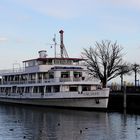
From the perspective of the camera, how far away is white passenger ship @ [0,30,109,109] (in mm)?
56500

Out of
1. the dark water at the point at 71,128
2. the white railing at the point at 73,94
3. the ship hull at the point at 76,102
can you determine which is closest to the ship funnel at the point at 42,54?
the white railing at the point at 73,94

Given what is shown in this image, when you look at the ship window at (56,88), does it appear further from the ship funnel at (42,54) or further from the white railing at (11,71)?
the white railing at (11,71)

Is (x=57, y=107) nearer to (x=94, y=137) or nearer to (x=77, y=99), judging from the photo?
(x=77, y=99)

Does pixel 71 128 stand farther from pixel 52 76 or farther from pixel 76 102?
pixel 52 76

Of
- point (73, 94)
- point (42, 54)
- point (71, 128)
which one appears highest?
point (42, 54)

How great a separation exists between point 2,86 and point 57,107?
63.4ft

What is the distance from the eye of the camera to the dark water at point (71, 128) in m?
32.8

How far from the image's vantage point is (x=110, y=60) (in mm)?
83875

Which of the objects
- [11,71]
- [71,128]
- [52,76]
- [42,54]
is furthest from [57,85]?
[71,128]

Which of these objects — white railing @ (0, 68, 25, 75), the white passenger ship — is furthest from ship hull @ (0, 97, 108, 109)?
white railing @ (0, 68, 25, 75)

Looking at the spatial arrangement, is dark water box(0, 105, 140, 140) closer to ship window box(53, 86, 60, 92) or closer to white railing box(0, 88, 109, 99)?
white railing box(0, 88, 109, 99)

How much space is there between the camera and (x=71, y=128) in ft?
124

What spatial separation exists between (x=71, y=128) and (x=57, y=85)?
75.3 feet

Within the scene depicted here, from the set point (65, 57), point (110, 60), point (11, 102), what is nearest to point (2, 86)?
point (11, 102)
